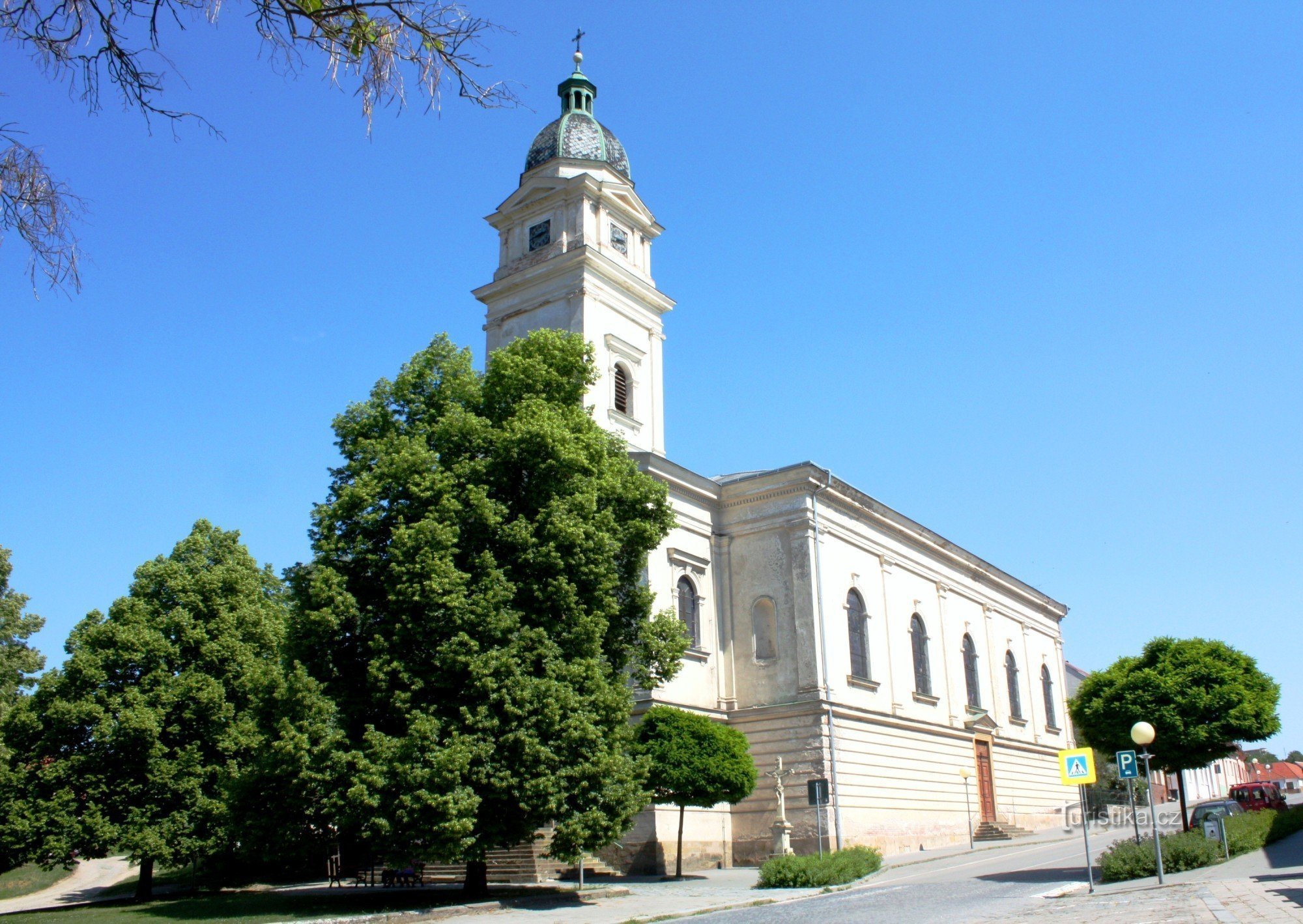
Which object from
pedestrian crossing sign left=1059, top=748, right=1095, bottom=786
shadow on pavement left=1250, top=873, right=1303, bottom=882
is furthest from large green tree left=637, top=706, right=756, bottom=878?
shadow on pavement left=1250, top=873, right=1303, bottom=882

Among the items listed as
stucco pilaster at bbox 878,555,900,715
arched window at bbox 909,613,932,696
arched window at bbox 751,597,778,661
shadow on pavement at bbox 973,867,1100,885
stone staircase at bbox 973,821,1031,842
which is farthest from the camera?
arched window at bbox 909,613,932,696

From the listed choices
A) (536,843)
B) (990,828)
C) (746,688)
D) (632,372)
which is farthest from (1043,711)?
(536,843)

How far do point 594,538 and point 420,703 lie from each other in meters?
4.78

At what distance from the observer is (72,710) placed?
85.2ft

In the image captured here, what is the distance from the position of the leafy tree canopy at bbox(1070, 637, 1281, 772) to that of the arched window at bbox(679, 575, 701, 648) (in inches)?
466

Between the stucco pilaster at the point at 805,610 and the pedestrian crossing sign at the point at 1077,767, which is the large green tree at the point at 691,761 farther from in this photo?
the pedestrian crossing sign at the point at 1077,767

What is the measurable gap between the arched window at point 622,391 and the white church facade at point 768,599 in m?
0.12

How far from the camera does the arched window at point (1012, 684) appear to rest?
4644 centimetres

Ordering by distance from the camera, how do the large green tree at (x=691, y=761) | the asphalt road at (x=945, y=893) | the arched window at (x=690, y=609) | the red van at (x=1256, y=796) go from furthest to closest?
the red van at (x=1256, y=796) → the arched window at (x=690, y=609) → the large green tree at (x=691, y=761) → the asphalt road at (x=945, y=893)

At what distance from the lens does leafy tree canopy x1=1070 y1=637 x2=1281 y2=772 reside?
21828mm

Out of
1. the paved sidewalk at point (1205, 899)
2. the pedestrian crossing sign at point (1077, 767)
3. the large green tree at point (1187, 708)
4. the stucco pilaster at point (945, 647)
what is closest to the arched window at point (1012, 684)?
the stucco pilaster at point (945, 647)

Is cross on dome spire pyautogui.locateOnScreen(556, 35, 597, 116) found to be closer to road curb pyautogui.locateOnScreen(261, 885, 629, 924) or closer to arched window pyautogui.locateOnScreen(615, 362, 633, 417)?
arched window pyautogui.locateOnScreen(615, 362, 633, 417)

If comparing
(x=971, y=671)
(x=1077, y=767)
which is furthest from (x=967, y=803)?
(x=1077, y=767)

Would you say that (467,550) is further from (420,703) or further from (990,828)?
(990,828)
